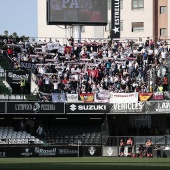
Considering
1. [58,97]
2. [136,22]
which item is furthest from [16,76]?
[136,22]

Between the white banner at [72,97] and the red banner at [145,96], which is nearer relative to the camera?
the red banner at [145,96]

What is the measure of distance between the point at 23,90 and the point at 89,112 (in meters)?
5.00

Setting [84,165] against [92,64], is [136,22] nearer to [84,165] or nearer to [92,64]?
[92,64]

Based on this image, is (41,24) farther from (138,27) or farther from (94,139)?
(94,139)

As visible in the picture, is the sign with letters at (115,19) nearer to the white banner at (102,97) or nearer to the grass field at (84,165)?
the white banner at (102,97)

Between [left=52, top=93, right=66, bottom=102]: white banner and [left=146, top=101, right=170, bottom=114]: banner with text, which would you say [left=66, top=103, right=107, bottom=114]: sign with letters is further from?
[left=146, top=101, right=170, bottom=114]: banner with text

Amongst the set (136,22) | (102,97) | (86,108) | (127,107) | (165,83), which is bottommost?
(86,108)

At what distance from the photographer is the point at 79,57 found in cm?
6266

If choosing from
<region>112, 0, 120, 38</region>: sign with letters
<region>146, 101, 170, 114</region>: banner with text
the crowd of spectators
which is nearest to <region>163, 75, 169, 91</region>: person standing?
the crowd of spectators

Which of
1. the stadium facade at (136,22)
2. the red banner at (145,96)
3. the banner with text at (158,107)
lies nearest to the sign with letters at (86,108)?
the red banner at (145,96)

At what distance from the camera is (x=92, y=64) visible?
61219 millimetres

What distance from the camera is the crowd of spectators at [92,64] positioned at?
190ft

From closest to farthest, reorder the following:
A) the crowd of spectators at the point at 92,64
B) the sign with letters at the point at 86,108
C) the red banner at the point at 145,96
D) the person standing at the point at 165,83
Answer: the red banner at the point at 145,96 → the sign with letters at the point at 86,108 → the person standing at the point at 165,83 → the crowd of spectators at the point at 92,64

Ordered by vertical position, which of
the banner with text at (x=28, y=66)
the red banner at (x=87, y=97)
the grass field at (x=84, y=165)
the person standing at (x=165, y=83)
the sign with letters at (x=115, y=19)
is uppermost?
the sign with letters at (x=115, y=19)
